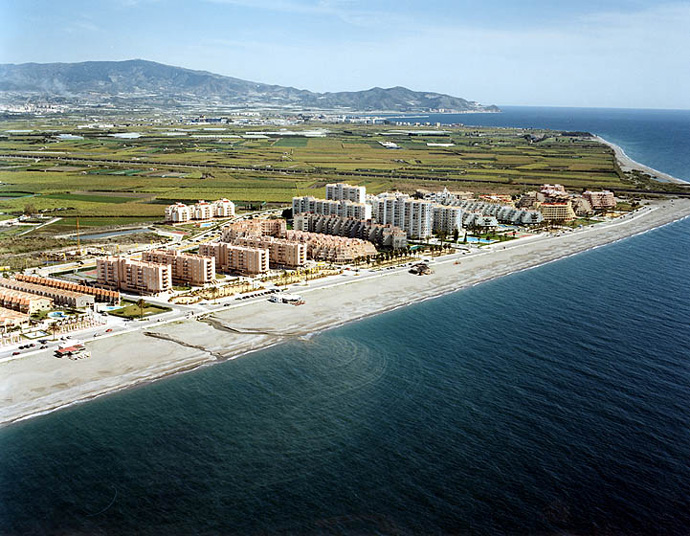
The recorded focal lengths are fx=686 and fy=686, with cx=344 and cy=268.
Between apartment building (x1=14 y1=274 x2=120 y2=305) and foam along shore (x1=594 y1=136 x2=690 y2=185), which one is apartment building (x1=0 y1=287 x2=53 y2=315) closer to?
apartment building (x1=14 y1=274 x2=120 y2=305)

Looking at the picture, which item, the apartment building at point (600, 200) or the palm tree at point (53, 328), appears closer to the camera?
the palm tree at point (53, 328)

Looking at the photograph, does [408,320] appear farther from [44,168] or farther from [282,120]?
[282,120]

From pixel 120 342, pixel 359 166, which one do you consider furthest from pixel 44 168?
pixel 120 342

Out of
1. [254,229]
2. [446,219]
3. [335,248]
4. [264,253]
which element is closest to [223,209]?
[254,229]

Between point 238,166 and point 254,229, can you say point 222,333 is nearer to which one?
point 254,229

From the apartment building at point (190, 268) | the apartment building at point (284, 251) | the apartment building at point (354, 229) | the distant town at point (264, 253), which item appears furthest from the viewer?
the apartment building at point (354, 229)

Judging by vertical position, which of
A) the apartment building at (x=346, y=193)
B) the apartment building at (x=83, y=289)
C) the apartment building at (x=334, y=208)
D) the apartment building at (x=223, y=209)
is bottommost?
the apartment building at (x=223, y=209)

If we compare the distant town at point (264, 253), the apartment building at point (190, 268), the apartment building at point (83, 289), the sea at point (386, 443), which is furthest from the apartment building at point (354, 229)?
the apartment building at point (83, 289)

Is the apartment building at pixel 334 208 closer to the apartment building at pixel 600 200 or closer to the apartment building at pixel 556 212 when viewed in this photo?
the apartment building at pixel 556 212

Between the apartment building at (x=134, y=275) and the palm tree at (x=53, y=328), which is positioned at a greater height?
the apartment building at (x=134, y=275)
